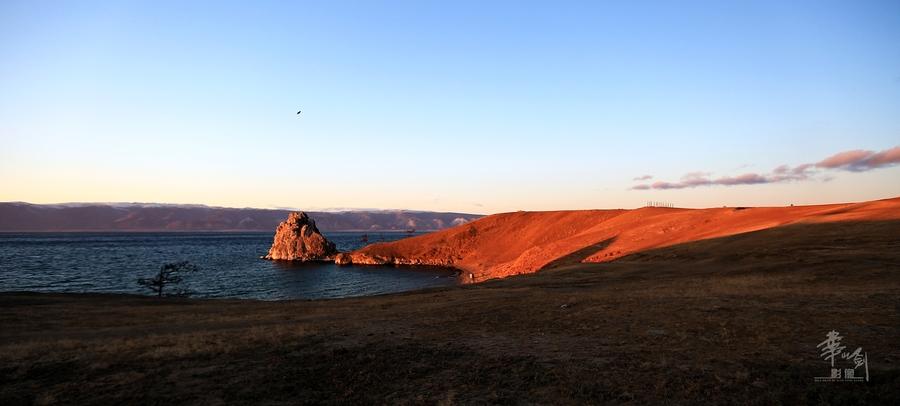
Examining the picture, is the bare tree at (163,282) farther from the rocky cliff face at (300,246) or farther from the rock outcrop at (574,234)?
the rocky cliff face at (300,246)

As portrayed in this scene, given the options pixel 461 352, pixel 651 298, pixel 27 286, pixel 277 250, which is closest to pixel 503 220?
pixel 277 250

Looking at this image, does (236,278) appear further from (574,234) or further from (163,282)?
(574,234)

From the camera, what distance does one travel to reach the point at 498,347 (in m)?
14.8

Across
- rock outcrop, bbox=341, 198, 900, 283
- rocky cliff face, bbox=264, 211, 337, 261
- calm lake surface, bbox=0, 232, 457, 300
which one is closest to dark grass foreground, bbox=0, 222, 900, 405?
rock outcrop, bbox=341, 198, 900, 283

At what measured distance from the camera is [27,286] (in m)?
59.9

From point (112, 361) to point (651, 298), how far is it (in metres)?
21.2

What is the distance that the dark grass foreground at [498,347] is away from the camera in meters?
10.5

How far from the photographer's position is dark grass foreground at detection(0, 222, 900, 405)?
34.5ft

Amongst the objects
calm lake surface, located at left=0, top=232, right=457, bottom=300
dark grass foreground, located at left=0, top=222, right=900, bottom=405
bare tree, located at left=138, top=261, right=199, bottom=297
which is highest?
dark grass foreground, located at left=0, top=222, right=900, bottom=405

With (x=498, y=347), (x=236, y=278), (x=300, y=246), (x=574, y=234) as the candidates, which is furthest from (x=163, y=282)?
(x=574, y=234)

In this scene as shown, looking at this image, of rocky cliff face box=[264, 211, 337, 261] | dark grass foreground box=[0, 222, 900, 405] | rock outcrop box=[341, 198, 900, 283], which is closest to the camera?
dark grass foreground box=[0, 222, 900, 405]

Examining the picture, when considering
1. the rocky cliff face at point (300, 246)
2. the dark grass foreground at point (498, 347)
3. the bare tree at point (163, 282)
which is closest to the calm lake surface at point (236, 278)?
the bare tree at point (163, 282)

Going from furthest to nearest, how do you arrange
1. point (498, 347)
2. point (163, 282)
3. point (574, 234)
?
point (574, 234) → point (163, 282) → point (498, 347)

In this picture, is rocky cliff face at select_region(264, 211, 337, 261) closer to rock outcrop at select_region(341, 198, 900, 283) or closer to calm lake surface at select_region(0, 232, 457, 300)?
calm lake surface at select_region(0, 232, 457, 300)
